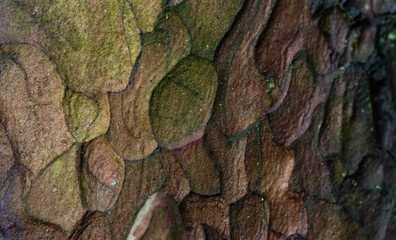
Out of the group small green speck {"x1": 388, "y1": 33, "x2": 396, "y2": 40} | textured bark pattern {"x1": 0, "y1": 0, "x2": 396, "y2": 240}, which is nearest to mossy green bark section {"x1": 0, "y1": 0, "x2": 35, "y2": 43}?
Result: textured bark pattern {"x1": 0, "y1": 0, "x2": 396, "y2": 240}

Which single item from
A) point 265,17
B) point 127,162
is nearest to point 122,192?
point 127,162

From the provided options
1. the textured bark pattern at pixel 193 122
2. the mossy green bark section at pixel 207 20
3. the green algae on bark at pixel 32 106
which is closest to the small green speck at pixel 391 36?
the textured bark pattern at pixel 193 122

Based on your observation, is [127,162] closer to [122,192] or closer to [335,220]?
[122,192]

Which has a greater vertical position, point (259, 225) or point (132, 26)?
point (132, 26)

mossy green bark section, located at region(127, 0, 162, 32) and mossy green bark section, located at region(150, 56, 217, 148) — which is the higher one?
mossy green bark section, located at region(127, 0, 162, 32)

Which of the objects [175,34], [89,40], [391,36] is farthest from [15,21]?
[391,36]

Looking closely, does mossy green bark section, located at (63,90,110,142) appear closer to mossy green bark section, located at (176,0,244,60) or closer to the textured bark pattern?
the textured bark pattern
